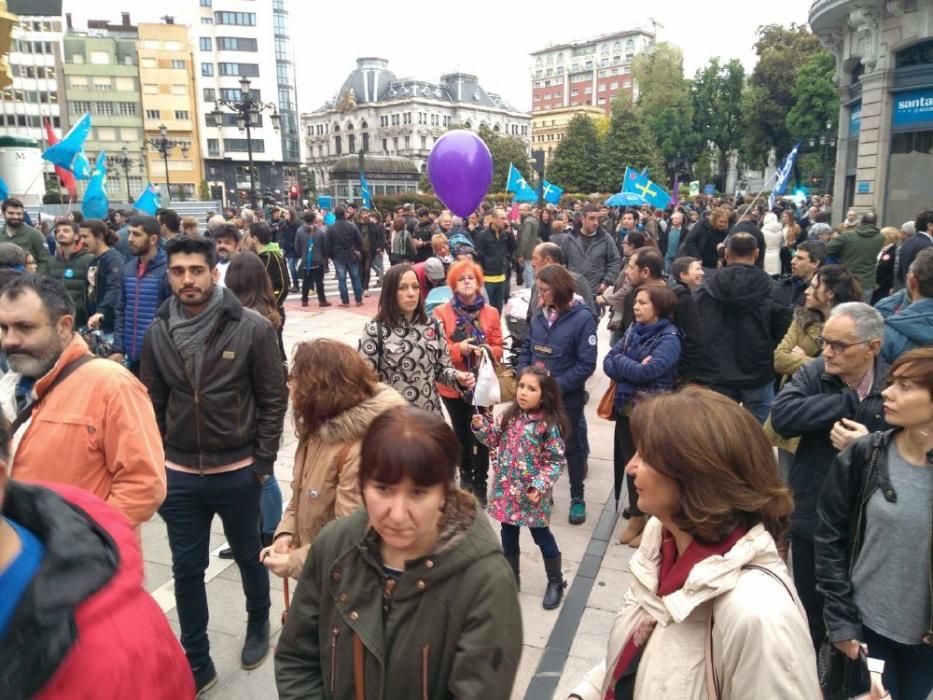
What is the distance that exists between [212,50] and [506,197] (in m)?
49.0

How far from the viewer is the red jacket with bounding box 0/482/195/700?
112cm

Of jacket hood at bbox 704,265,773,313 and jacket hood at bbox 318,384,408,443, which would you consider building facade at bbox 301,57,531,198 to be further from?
jacket hood at bbox 318,384,408,443

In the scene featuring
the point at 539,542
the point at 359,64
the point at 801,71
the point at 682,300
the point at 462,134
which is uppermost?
the point at 359,64

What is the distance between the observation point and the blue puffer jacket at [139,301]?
5.57 metres

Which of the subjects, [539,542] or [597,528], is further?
[597,528]

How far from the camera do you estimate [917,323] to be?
12.0 ft

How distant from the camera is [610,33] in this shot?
13612 cm

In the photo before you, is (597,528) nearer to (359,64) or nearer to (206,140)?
(206,140)

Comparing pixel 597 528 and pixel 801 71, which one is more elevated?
pixel 801 71

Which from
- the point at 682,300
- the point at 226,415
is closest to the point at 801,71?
the point at 682,300

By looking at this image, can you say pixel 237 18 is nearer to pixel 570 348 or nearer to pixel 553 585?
pixel 570 348

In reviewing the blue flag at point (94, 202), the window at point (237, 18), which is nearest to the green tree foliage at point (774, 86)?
the blue flag at point (94, 202)

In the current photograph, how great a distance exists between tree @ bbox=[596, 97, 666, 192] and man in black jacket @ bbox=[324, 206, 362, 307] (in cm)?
4838

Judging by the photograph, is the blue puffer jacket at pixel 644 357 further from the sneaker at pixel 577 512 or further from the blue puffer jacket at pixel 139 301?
the blue puffer jacket at pixel 139 301
